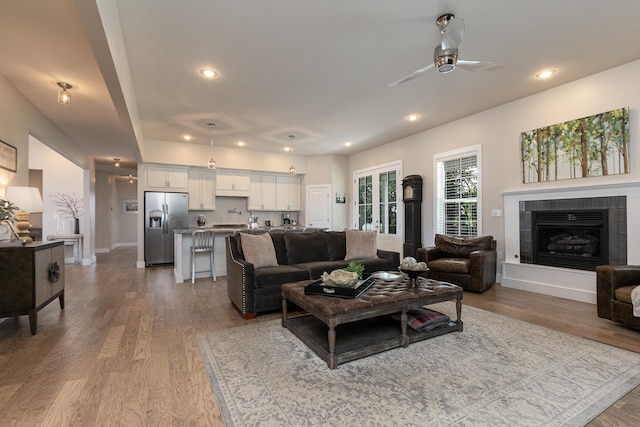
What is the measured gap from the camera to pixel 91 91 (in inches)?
146

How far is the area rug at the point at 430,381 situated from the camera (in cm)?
159

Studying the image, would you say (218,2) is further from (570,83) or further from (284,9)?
(570,83)

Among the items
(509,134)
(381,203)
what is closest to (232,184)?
(381,203)

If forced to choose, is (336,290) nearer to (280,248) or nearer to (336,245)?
(280,248)

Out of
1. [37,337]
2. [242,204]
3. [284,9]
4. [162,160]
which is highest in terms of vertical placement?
[284,9]

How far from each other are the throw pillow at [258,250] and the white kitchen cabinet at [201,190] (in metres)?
4.22

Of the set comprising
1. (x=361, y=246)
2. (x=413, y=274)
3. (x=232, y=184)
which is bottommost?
(x=413, y=274)

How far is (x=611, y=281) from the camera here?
2.81 meters

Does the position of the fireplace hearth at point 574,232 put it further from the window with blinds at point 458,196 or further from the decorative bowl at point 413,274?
the decorative bowl at point 413,274

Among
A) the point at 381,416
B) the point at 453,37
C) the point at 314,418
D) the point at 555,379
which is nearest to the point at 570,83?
the point at 453,37

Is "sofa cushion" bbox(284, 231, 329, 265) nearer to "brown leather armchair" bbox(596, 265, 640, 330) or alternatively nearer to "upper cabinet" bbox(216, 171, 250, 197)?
"brown leather armchair" bbox(596, 265, 640, 330)

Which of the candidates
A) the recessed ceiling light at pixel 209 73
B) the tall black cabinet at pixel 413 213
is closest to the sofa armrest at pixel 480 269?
the tall black cabinet at pixel 413 213

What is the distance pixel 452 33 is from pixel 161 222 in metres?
6.64

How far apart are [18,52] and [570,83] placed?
252 inches
